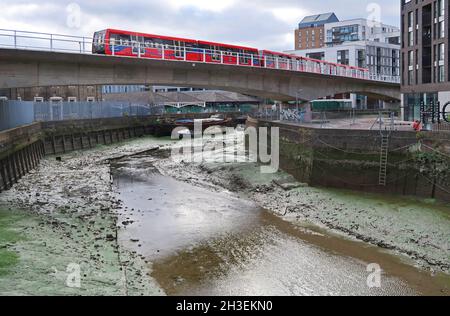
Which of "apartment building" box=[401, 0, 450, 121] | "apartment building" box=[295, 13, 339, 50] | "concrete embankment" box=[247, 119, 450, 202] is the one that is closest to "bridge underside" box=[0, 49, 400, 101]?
"apartment building" box=[401, 0, 450, 121]

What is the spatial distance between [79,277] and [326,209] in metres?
12.7

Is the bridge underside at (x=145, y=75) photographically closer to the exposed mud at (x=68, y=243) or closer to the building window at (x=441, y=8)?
the exposed mud at (x=68, y=243)

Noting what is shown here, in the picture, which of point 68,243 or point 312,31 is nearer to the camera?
point 68,243

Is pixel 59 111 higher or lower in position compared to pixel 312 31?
lower

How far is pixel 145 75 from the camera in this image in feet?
115

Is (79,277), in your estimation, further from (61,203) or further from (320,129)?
(320,129)

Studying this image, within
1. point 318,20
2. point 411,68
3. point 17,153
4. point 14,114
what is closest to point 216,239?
point 17,153

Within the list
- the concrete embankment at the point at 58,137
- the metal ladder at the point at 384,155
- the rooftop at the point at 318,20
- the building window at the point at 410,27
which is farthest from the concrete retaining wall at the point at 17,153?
the rooftop at the point at 318,20

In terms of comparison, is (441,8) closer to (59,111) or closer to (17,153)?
(59,111)

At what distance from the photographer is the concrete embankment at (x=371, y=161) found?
77.8 ft

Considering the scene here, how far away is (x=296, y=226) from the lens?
20938mm

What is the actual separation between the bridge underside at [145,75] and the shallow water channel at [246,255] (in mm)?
9922

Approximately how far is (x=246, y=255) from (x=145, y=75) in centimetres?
2090

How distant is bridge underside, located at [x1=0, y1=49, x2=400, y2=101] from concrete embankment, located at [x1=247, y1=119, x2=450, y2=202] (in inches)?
410
